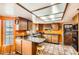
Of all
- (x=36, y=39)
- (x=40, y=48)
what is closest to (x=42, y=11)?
(x=36, y=39)

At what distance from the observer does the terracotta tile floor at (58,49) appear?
7.49 feet

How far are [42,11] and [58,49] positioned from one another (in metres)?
0.66

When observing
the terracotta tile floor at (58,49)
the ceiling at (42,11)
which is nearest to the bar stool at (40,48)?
the terracotta tile floor at (58,49)

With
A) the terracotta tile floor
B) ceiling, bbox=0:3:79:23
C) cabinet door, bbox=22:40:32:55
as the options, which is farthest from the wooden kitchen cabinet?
ceiling, bbox=0:3:79:23

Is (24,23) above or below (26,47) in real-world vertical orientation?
above

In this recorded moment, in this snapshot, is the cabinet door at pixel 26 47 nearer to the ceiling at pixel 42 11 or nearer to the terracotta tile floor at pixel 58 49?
the terracotta tile floor at pixel 58 49

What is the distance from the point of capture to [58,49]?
2299mm

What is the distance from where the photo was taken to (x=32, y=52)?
7.70ft

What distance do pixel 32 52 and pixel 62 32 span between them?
586mm

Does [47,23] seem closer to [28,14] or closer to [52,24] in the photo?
[52,24]

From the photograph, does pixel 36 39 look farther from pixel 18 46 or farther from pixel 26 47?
pixel 18 46

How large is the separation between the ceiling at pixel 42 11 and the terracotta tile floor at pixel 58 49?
40 cm

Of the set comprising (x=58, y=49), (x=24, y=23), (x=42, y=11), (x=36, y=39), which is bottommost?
(x=58, y=49)

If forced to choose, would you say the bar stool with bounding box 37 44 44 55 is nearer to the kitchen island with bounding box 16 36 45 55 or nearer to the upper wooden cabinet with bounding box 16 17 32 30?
the kitchen island with bounding box 16 36 45 55
